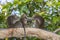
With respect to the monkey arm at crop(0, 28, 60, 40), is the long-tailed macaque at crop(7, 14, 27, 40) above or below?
above

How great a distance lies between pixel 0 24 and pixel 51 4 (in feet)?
0.97

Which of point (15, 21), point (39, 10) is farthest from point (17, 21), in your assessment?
point (39, 10)

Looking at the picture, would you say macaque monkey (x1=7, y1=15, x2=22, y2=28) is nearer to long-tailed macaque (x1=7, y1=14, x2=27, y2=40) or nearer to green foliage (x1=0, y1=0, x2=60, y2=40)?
long-tailed macaque (x1=7, y1=14, x2=27, y2=40)

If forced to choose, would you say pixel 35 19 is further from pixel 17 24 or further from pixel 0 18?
pixel 0 18

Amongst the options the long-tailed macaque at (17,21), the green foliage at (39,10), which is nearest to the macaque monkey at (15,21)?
the long-tailed macaque at (17,21)

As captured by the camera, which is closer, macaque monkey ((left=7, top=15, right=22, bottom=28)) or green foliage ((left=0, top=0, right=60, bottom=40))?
macaque monkey ((left=7, top=15, right=22, bottom=28))

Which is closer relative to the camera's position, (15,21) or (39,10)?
(15,21)

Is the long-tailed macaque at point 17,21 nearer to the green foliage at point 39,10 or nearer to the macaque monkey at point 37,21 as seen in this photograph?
the macaque monkey at point 37,21

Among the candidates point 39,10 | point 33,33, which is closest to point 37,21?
point 33,33

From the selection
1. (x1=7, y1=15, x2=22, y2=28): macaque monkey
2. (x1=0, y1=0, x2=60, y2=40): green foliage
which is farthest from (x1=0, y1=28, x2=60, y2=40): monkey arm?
(x1=0, y1=0, x2=60, y2=40): green foliage

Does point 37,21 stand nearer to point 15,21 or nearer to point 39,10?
point 15,21

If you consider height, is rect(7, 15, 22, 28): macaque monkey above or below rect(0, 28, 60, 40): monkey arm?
above

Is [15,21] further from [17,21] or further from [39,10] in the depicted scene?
[39,10]

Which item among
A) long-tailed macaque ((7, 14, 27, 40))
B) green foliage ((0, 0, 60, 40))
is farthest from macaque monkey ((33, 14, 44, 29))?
green foliage ((0, 0, 60, 40))
